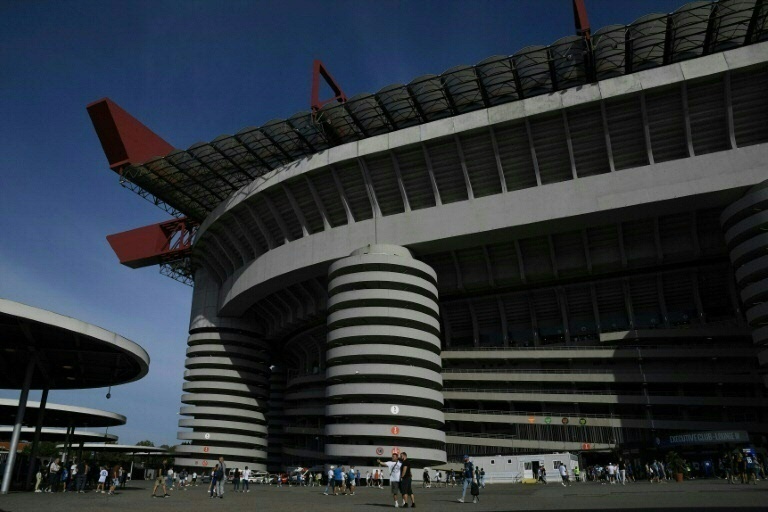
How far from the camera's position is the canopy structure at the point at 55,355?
23.8 metres

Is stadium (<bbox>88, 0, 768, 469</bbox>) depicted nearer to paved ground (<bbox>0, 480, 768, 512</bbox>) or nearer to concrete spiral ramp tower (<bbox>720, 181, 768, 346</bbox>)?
concrete spiral ramp tower (<bbox>720, 181, 768, 346</bbox>)

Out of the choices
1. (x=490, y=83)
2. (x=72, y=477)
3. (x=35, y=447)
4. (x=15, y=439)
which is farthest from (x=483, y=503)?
(x=490, y=83)

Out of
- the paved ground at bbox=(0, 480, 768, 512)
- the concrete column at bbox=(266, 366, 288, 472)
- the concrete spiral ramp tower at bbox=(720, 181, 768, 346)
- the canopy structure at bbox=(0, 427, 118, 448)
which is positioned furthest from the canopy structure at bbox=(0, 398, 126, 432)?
the concrete spiral ramp tower at bbox=(720, 181, 768, 346)

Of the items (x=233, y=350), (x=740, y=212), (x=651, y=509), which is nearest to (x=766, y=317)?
(x=740, y=212)

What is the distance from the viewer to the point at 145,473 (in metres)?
77.2

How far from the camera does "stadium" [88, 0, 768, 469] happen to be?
39.9m

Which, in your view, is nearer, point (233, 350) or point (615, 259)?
point (615, 259)

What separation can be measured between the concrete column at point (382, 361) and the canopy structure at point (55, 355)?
16.1 meters

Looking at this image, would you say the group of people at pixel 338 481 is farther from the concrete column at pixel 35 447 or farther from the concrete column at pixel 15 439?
the concrete column at pixel 35 447

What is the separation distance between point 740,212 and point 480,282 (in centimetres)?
2130

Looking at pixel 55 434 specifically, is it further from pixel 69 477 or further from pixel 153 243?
pixel 69 477

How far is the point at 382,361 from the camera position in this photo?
43.0 metres

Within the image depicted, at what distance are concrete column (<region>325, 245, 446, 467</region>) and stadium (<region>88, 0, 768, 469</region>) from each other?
21 cm

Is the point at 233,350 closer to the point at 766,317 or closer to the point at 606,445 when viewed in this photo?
the point at 606,445
